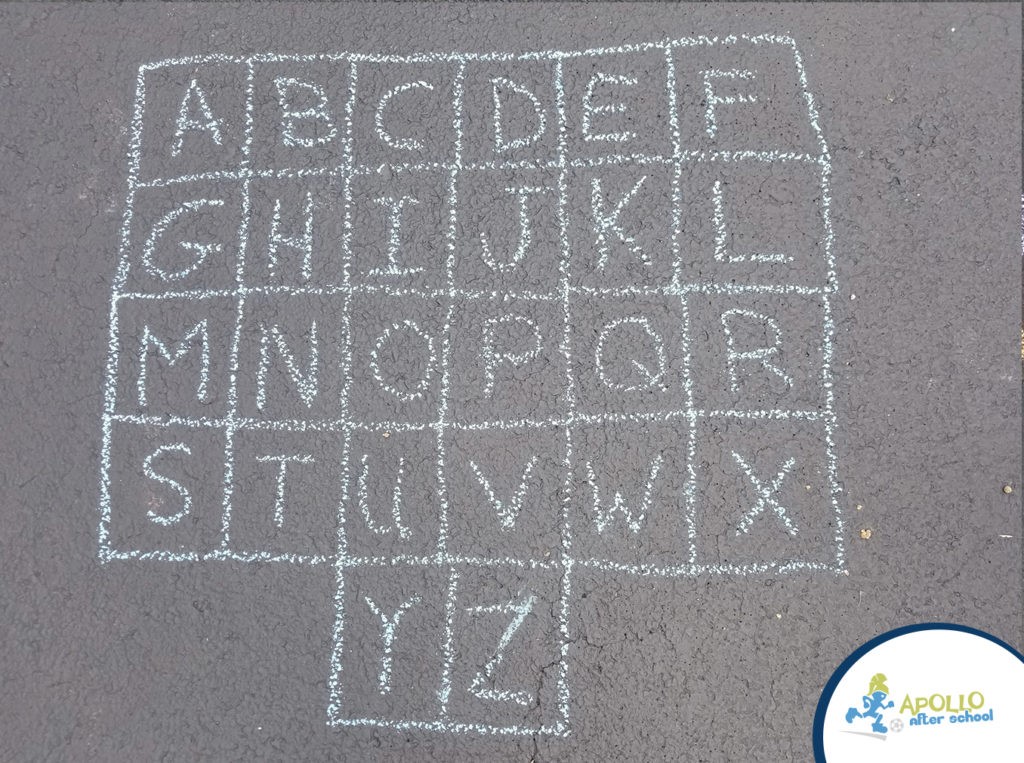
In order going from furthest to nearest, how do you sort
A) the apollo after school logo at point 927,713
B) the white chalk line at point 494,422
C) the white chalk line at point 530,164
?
the white chalk line at point 530,164
the white chalk line at point 494,422
the apollo after school logo at point 927,713

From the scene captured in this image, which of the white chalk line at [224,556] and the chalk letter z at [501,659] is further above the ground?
the white chalk line at [224,556]

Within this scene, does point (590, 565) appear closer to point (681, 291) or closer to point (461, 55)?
point (681, 291)

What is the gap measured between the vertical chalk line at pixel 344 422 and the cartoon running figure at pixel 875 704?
1.57 meters

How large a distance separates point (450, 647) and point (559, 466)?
651mm

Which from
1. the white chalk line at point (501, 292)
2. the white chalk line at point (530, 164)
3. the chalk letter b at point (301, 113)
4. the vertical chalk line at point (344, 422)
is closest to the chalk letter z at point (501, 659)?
the vertical chalk line at point (344, 422)

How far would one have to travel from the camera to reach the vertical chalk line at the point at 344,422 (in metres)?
2.43

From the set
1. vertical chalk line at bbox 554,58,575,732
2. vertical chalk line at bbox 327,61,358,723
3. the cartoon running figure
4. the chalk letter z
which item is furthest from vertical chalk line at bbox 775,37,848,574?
vertical chalk line at bbox 327,61,358,723

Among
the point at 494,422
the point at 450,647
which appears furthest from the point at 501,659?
the point at 494,422

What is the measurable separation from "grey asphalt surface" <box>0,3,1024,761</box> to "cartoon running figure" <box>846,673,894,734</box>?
14 centimetres

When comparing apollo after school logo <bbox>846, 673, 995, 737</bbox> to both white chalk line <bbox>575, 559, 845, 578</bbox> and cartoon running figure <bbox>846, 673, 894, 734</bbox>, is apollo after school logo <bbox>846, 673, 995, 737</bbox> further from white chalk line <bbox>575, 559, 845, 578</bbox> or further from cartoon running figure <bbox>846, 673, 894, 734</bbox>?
white chalk line <bbox>575, 559, 845, 578</bbox>

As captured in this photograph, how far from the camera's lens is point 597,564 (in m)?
2.44

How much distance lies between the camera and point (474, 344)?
253 cm

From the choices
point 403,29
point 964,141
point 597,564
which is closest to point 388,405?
point 597,564

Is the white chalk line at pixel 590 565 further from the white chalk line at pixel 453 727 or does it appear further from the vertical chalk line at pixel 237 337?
the white chalk line at pixel 453 727
